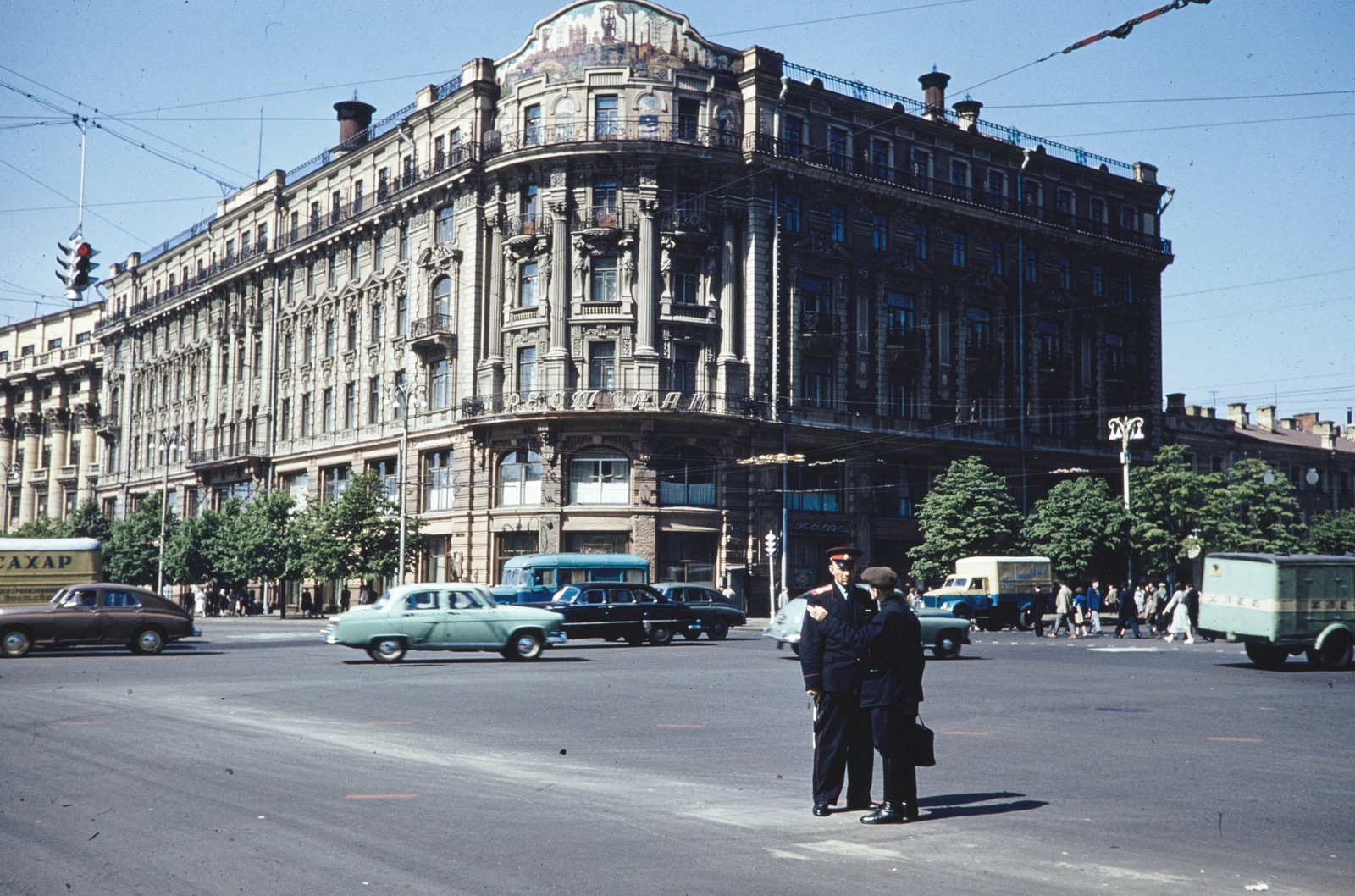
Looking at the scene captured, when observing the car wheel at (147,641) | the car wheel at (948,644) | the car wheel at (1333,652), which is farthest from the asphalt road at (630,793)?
the car wheel at (147,641)

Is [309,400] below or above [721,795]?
above

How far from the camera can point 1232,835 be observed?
8.14 meters

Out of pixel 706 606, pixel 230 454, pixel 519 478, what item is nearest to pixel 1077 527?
pixel 519 478

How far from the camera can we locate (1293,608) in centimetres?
2319

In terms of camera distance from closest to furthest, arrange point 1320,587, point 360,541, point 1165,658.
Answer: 1. point 1320,587
2. point 1165,658
3. point 360,541

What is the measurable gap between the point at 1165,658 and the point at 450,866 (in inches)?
947

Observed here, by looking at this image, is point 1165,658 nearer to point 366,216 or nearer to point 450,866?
point 450,866

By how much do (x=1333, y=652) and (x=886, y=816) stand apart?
62.4 ft

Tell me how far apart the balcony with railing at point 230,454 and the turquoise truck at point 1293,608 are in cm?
5447

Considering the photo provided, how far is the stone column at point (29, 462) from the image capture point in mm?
96000

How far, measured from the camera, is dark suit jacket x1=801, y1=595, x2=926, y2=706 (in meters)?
8.38

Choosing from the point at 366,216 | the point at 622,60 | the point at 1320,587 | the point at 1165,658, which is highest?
the point at 622,60

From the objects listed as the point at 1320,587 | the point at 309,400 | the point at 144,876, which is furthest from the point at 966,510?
the point at 144,876

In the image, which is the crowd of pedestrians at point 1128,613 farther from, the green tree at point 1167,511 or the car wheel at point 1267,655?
the car wheel at point 1267,655
